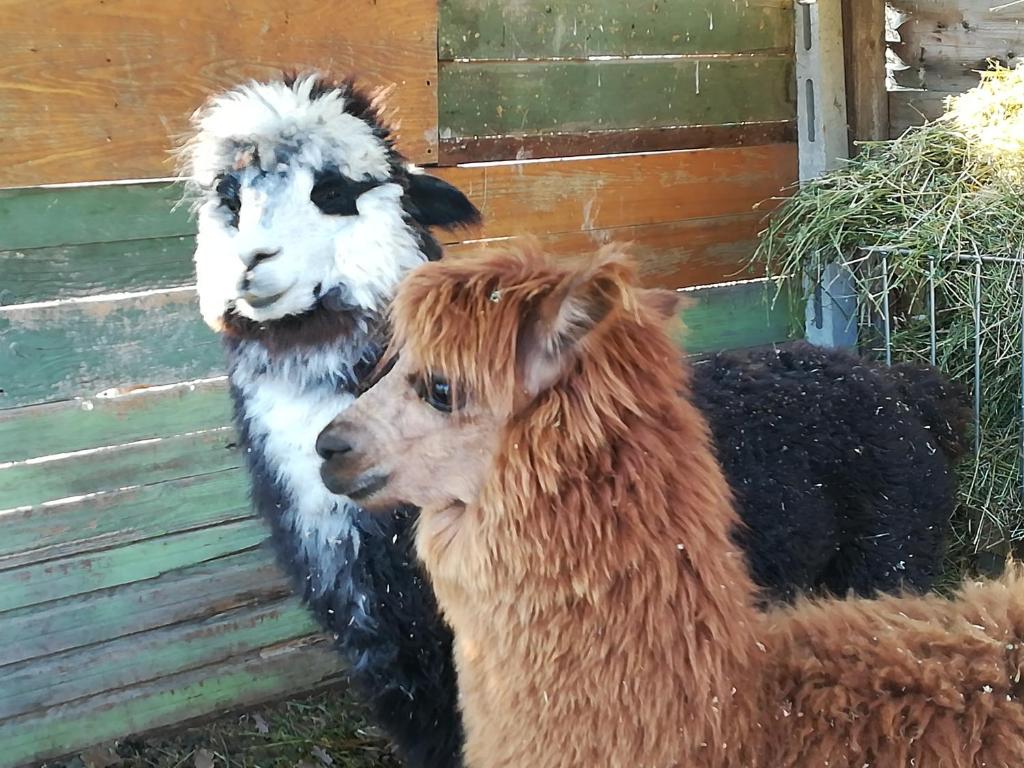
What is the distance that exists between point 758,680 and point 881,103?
11.1ft

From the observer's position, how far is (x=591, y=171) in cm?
402

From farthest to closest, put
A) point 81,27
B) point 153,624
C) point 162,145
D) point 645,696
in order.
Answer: point 153,624 → point 162,145 → point 81,27 → point 645,696

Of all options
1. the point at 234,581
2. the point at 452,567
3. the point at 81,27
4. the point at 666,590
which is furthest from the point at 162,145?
the point at 666,590

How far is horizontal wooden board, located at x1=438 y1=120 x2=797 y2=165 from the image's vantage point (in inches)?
148

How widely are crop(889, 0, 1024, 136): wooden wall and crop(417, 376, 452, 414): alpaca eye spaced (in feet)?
10.7

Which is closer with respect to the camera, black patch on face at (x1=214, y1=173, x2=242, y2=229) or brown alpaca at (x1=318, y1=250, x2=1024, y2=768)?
brown alpaca at (x1=318, y1=250, x2=1024, y2=768)

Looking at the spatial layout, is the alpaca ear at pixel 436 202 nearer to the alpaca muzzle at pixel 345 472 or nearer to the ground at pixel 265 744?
the alpaca muzzle at pixel 345 472

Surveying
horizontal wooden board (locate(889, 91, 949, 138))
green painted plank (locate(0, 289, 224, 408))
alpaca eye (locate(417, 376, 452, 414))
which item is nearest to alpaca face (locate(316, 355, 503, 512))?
alpaca eye (locate(417, 376, 452, 414))

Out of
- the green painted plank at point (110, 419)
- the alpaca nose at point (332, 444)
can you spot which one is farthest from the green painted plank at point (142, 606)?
the alpaca nose at point (332, 444)

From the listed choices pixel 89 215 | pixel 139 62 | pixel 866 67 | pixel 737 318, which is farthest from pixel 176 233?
pixel 866 67

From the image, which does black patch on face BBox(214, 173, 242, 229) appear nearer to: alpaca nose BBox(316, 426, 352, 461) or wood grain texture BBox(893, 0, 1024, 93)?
alpaca nose BBox(316, 426, 352, 461)

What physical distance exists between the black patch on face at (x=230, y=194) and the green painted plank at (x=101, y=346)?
770mm

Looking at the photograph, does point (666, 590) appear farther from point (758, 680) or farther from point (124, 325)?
point (124, 325)

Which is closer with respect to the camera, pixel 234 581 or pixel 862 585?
pixel 862 585
